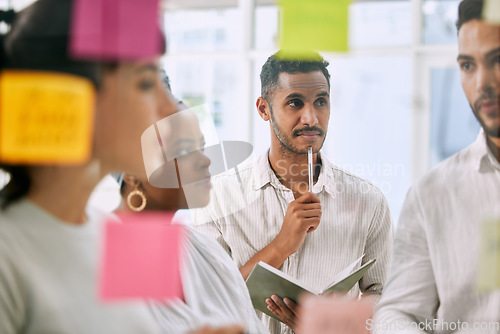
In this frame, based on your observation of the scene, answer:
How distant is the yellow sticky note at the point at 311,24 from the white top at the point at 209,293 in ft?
1.59

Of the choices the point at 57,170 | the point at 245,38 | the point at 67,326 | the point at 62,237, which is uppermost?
the point at 245,38

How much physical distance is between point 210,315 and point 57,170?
441 mm

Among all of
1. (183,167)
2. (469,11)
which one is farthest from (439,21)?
(183,167)

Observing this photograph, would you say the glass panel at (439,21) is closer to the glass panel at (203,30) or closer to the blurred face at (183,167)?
the glass panel at (203,30)

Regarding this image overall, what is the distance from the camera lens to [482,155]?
1063 mm

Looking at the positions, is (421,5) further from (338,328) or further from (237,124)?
(338,328)

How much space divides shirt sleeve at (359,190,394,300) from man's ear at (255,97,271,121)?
11.9 inches

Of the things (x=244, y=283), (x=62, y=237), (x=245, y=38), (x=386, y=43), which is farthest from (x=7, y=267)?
(x=386, y=43)

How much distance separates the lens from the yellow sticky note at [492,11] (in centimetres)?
99

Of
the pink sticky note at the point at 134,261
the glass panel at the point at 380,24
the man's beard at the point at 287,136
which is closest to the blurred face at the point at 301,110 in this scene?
the man's beard at the point at 287,136

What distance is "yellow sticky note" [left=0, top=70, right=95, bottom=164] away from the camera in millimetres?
765

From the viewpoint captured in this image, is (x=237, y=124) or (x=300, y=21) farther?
(x=237, y=124)

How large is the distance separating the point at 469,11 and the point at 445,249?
19.0 inches

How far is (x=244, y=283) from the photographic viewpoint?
118 cm
